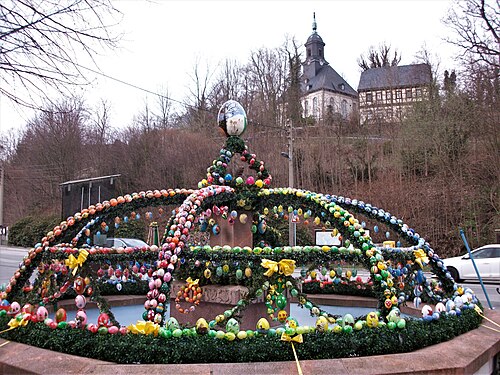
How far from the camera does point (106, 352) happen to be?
4.46 meters

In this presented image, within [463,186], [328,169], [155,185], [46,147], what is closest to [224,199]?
[463,186]

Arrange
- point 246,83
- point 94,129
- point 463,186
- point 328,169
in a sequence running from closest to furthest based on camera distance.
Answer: point 463,186 → point 328,169 → point 246,83 → point 94,129

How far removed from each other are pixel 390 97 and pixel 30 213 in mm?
32277

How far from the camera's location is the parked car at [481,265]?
1708 cm

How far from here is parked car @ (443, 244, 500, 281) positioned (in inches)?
672

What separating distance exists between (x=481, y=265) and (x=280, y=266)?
1448cm

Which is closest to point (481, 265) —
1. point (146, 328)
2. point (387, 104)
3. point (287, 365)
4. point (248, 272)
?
point (248, 272)

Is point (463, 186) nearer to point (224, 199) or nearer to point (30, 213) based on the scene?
point (224, 199)

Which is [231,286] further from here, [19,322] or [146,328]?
Answer: [19,322]

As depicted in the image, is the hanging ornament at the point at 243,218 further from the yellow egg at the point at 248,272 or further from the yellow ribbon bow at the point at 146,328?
the yellow ribbon bow at the point at 146,328

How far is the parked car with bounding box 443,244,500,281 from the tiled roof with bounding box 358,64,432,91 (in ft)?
54.7

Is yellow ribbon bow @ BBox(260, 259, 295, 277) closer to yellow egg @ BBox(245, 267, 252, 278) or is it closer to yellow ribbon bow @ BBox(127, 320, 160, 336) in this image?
yellow egg @ BBox(245, 267, 252, 278)

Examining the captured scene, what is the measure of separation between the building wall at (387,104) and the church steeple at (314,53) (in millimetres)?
35645

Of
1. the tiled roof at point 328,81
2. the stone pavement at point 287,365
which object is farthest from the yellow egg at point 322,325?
the tiled roof at point 328,81
